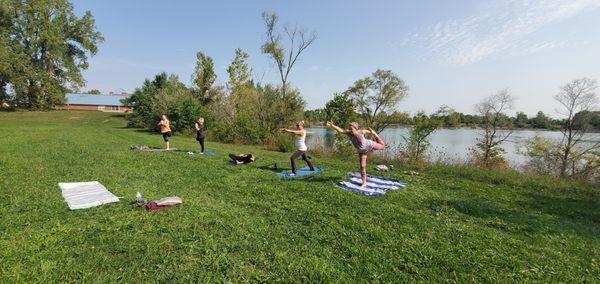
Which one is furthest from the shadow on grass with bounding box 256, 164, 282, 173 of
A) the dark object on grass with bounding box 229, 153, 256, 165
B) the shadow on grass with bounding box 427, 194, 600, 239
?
the shadow on grass with bounding box 427, 194, 600, 239

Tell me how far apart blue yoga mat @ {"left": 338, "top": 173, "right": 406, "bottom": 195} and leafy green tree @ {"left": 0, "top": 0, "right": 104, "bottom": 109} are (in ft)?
160

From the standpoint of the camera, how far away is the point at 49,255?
340 cm

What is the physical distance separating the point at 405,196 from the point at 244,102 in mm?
22904

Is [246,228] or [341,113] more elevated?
[341,113]

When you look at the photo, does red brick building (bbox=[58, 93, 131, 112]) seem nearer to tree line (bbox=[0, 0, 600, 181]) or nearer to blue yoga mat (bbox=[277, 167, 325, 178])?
tree line (bbox=[0, 0, 600, 181])

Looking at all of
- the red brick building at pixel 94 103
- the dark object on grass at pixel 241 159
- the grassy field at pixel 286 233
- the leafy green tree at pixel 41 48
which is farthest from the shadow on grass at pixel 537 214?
the red brick building at pixel 94 103

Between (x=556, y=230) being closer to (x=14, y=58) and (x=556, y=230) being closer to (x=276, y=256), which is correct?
(x=276, y=256)

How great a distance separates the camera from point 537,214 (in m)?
5.99

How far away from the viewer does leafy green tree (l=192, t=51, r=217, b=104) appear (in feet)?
119

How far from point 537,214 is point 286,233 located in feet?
18.0

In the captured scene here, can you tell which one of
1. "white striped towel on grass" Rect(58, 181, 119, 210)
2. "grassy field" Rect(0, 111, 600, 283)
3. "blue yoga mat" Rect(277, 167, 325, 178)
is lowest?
"grassy field" Rect(0, 111, 600, 283)

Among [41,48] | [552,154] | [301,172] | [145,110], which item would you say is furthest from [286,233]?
[41,48]

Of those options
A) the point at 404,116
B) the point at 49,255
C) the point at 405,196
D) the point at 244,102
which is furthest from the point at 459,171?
the point at 404,116

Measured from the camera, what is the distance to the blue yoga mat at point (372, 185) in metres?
7.06
